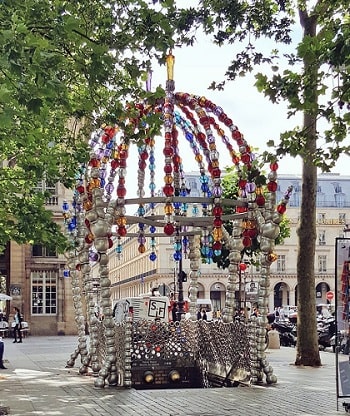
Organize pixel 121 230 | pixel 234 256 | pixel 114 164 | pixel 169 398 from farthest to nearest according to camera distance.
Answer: pixel 234 256 < pixel 114 164 < pixel 121 230 < pixel 169 398

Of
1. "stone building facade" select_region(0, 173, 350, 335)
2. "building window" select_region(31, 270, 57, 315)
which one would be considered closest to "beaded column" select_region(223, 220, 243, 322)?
"stone building facade" select_region(0, 173, 350, 335)

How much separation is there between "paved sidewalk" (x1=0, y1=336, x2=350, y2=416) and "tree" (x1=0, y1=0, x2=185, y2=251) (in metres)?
3.20

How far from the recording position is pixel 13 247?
157 feet

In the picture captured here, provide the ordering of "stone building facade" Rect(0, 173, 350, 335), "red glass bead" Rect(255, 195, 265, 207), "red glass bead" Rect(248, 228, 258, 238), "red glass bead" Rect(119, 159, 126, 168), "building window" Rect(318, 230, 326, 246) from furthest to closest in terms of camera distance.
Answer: "building window" Rect(318, 230, 326, 246), "stone building facade" Rect(0, 173, 350, 335), "red glass bead" Rect(248, 228, 258, 238), "red glass bead" Rect(119, 159, 126, 168), "red glass bead" Rect(255, 195, 265, 207)

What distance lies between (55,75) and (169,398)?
22.7 feet

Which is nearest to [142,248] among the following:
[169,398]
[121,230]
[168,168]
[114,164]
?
[121,230]

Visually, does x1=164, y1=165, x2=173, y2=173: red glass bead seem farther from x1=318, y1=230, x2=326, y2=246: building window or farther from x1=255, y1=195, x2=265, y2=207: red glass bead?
x1=318, y1=230, x2=326, y2=246: building window

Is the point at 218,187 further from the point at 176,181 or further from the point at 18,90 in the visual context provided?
the point at 18,90

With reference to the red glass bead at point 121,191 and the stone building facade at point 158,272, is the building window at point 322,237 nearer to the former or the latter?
the stone building facade at point 158,272

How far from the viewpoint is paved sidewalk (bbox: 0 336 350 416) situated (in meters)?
12.6

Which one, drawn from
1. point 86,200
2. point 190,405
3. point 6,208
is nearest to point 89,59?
point 190,405

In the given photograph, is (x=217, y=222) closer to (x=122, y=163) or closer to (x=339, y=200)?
(x=122, y=163)

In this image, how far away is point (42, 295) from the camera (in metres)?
48.8

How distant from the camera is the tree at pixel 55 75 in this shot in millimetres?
8836
